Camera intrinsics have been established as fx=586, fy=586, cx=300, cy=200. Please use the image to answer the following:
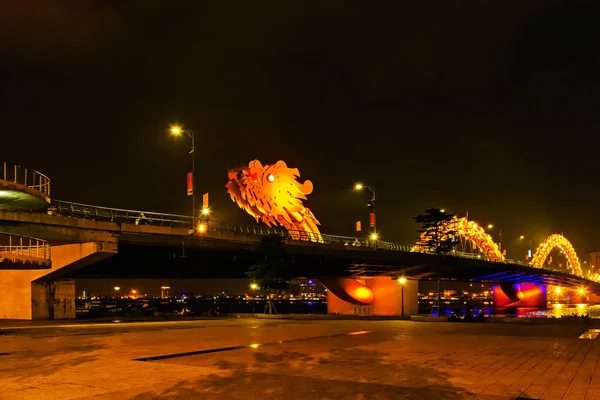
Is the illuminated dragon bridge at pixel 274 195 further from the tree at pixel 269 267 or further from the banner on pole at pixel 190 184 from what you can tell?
the banner on pole at pixel 190 184

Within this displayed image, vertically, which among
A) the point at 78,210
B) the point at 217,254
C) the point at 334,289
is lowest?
the point at 334,289

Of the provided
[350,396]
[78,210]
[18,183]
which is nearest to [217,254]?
[78,210]

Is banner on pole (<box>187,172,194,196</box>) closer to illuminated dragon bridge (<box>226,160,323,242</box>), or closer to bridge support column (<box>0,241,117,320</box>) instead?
bridge support column (<box>0,241,117,320</box>)

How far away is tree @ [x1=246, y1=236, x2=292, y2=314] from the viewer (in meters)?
57.8

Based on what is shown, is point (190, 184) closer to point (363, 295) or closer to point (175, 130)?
point (175, 130)

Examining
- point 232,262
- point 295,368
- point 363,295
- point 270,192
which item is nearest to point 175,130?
point 232,262

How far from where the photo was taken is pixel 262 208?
3169 inches

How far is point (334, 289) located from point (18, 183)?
201ft

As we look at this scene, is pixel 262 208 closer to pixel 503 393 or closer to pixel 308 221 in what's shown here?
pixel 308 221

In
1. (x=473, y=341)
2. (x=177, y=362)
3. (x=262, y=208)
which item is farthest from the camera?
(x=262, y=208)

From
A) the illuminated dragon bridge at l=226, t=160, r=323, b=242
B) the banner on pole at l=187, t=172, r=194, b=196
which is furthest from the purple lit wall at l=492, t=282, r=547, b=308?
the banner on pole at l=187, t=172, r=194, b=196

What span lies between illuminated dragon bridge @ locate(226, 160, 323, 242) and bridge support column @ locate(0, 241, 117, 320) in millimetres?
28284

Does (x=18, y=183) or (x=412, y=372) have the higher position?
(x=18, y=183)

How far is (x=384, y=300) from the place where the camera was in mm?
87438
